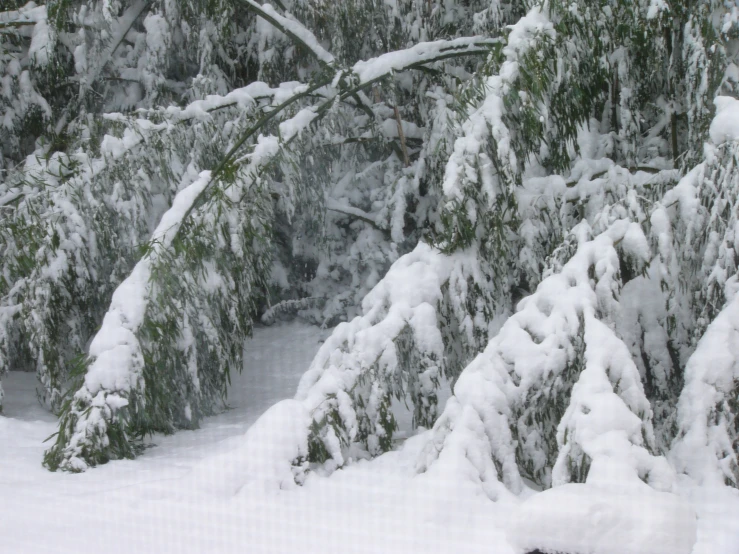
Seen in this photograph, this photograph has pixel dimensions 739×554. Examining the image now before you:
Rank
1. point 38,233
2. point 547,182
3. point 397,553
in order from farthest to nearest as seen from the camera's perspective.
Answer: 1. point 38,233
2. point 547,182
3. point 397,553

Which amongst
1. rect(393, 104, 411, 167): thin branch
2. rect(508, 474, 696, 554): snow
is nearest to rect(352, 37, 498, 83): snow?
rect(393, 104, 411, 167): thin branch

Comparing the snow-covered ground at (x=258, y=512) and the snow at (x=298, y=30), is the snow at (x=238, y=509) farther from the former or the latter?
the snow at (x=298, y=30)

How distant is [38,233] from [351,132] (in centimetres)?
200

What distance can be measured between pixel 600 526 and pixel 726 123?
1.77 m

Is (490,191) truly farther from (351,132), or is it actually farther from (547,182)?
(351,132)

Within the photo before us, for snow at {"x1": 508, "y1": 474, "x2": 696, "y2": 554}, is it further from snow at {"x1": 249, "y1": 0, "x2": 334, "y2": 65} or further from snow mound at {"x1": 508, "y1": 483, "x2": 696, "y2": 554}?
snow at {"x1": 249, "y1": 0, "x2": 334, "y2": 65}

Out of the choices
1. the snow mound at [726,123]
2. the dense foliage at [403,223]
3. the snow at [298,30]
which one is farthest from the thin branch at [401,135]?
the snow mound at [726,123]

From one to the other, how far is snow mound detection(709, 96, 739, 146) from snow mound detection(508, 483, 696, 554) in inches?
62.7

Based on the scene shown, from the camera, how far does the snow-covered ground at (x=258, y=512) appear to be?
2.08 m

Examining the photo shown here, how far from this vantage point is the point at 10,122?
4719mm

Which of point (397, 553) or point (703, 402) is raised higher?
point (703, 402)

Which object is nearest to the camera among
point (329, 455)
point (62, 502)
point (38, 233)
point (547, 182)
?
point (62, 502)

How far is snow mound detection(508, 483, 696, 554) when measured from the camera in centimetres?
149

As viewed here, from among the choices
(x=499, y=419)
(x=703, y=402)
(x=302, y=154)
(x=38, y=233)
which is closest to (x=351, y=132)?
(x=302, y=154)
